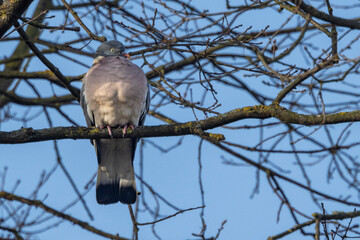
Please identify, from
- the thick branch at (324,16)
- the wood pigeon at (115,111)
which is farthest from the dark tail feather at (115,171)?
the thick branch at (324,16)

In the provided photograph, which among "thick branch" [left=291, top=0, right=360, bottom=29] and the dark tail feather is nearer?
"thick branch" [left=291, top=0, right=360, bottom=29]

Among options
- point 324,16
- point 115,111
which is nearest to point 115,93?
point 115,111

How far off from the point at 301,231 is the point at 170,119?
213 cm

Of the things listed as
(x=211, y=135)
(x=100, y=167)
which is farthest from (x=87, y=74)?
(x=211, y=135)

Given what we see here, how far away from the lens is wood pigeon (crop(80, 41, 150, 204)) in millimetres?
4512

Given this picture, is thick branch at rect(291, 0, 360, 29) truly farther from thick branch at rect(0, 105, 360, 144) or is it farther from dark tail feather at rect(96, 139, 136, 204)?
dark tail feather at rect(96, 139, 136, 204)

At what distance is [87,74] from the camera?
4676mm

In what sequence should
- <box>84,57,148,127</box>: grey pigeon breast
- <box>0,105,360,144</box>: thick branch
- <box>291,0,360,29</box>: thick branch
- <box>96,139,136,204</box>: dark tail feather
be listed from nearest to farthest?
<box>291,0,360,29</box>: thick branch, <box>0,105,360,144</box>: thick branch, <box>84,57,148,127</box>: grey pigeon breast, <box>96,139,136,204</box>: dark tail feather

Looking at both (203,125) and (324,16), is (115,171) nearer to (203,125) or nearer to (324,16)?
(203,125)

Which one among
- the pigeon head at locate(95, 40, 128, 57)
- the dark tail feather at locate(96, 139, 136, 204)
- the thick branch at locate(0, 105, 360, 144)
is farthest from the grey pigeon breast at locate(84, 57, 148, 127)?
the thick branch at locate(0, 105, 360, 144)

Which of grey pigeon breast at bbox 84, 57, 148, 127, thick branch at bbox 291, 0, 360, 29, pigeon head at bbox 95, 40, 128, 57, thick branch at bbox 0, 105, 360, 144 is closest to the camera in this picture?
thick branch at bbox 291, 0, 360, 29

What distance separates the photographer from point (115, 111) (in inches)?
177

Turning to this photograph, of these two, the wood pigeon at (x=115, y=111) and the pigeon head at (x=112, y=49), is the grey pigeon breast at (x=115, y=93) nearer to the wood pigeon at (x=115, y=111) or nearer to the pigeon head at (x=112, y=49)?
the wood pigeon at (x=115, y=111)

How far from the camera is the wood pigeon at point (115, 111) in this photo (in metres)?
4.51
